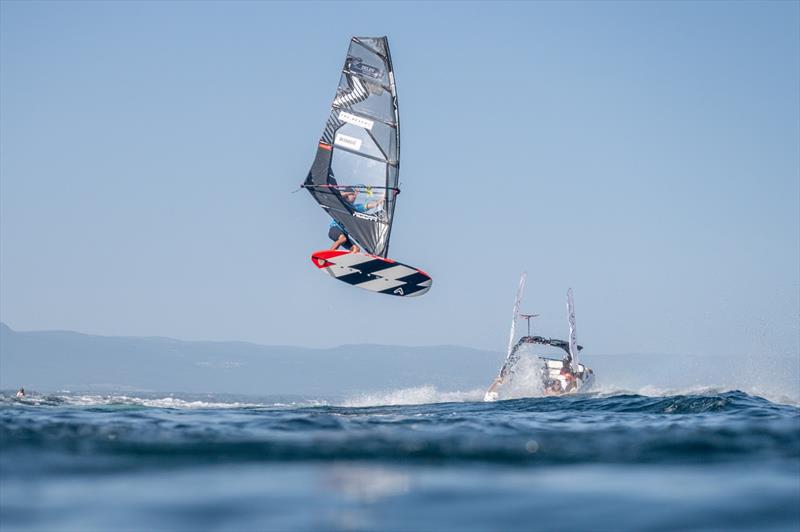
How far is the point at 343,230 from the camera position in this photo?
31.7m

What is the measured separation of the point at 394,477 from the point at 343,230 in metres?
25.2

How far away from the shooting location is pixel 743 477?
686cm

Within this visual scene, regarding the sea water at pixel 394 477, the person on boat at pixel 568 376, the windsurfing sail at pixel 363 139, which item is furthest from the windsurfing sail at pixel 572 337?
the sea water at pixel 394 477

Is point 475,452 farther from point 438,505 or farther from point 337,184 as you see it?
point 337,184

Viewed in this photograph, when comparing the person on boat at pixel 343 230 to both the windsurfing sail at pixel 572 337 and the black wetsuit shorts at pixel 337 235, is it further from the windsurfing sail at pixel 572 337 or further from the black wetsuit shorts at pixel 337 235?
the windsurfing sail at pixel 572 337

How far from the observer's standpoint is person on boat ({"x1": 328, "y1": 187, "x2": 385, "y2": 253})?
102 ft

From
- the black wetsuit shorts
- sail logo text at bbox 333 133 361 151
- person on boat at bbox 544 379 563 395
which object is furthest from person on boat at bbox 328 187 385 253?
person on boat at bbox 544 379 563 395

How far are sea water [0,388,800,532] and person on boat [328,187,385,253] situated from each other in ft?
65.5

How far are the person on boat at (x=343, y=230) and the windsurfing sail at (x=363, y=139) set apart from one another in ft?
0.13

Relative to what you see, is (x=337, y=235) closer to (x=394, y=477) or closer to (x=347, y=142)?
(x=347, y=142)

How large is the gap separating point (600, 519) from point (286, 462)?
336cm

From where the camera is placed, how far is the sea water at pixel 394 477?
5.32m

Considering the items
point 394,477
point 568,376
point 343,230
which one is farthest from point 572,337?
point 394,477

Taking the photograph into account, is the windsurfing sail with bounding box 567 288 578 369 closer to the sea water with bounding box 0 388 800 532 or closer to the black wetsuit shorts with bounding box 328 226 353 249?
the black wetsuit shorts with bounding box 328 226 353 249
